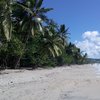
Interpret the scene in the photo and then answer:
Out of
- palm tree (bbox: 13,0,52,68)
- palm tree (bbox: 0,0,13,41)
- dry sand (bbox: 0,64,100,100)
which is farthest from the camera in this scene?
palm tree (bbox: 13,0,52,68)

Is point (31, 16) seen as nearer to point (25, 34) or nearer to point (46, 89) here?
point (25, 34)

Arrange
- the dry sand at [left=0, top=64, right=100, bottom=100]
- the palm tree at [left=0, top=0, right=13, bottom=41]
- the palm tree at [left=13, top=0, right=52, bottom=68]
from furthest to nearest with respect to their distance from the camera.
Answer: the palm tree at [left=13, top=0, right=52, bottom=68] < the palm tree at [left=0, top=0, right=13, bottom=41] < the dry sand at [left=0, top=64, right=100, bottom=100]

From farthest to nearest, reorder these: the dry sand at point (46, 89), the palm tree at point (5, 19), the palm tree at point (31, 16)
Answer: the palm tree at point (31, 16) → the palm tree at point (5, 19) → the dry sand at point (46, 89)

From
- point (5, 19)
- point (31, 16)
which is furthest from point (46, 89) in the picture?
point (31, 16)

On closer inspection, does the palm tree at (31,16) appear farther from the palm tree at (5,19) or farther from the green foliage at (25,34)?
the palm tree at (5,19)

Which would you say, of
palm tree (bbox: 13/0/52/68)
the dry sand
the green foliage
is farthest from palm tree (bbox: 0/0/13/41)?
palm tree (bbox: 13/0/52/68)

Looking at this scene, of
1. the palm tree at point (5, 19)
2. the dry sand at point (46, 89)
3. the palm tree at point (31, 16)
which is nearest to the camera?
the dry sand at point (46, 89)

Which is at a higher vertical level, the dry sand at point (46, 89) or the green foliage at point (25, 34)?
the green foliage at point (25, 34)

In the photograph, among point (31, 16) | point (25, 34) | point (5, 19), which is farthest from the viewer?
point (25, 34)

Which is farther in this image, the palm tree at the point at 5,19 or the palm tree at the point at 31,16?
the palm tree at the point at 31,16

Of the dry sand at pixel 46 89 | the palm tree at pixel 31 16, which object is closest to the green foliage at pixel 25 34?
the palm tree at pixel 31 16

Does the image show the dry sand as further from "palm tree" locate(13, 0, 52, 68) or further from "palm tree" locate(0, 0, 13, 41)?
"palm tree" locate(13, 0, 52, 68)

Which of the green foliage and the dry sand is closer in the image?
the dry sand

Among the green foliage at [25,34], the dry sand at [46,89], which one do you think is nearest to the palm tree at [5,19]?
the green foliage at [25,34]
